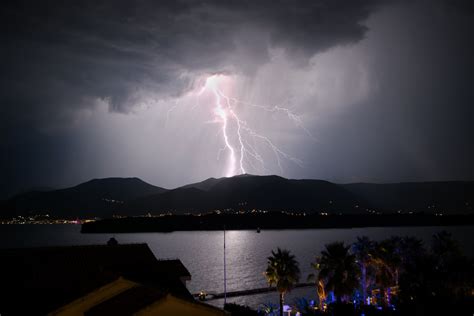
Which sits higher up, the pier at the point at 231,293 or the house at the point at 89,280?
the house at the point at 89,280

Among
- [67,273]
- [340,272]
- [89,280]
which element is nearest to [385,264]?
[340,272]

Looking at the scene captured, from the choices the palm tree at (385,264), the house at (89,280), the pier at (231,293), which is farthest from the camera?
the pier at (231,293)

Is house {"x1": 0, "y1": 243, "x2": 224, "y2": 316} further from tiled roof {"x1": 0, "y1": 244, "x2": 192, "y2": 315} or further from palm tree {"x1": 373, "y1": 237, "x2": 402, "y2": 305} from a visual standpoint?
palm tree {"x1": 373, "y1": 237, "x2": 402, "y2": 305}

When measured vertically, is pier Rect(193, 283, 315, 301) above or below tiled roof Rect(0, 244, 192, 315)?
below

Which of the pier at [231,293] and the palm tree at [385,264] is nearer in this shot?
the palm tree at [385,264]

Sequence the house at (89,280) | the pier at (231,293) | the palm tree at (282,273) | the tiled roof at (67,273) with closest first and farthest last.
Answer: the house at (89,280) → the tiled roof at (67,273) → the palm tree at (282,273) → the pier at (231,293)

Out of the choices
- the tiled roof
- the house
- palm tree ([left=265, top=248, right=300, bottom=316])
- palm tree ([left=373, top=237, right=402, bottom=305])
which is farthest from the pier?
the tiled roof

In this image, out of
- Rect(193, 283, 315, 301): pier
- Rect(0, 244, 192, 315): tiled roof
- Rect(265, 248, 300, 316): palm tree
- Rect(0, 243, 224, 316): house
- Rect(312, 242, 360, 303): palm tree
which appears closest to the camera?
Rect(0, 243, 224, 316): house

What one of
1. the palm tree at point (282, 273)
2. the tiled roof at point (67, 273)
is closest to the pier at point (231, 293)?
the palm tree at point (282, 273)

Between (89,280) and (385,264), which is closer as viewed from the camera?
(89,280)

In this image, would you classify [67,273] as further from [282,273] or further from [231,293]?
[231,293]

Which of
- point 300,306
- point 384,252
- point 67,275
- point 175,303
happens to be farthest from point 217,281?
point 175,303

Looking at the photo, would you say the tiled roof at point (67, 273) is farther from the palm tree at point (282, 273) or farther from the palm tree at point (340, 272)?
the palm tree at point (340, 272)

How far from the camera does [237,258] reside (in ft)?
454
